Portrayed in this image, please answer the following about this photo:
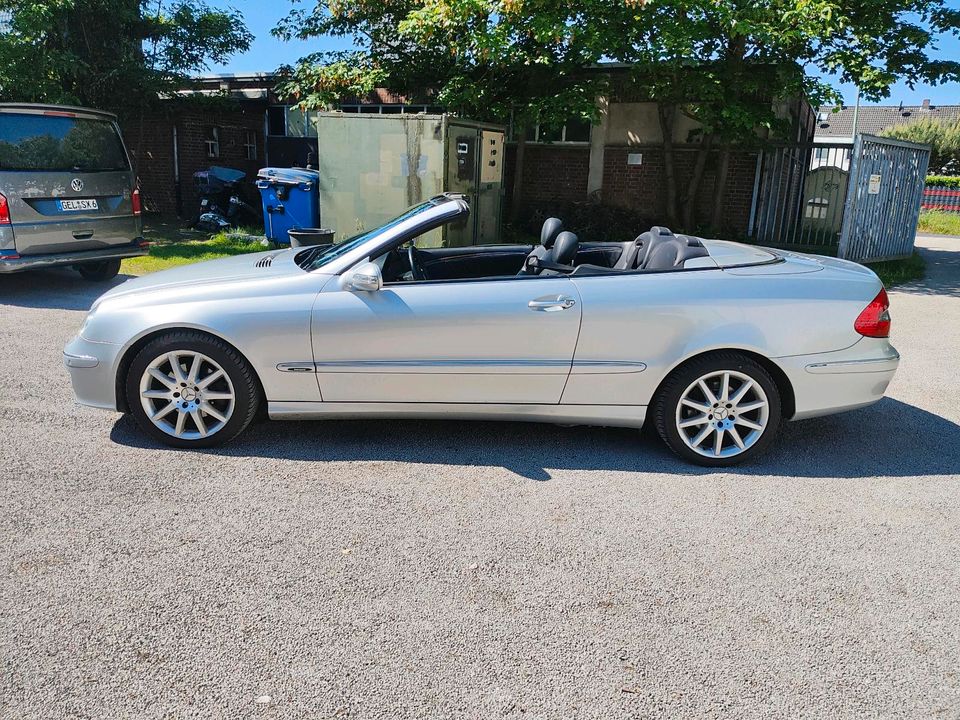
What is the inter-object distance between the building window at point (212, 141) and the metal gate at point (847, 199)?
12.3 m

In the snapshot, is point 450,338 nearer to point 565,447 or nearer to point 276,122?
point 565,447

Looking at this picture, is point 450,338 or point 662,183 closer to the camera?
point 450,338

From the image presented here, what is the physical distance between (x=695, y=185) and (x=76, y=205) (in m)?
11.3

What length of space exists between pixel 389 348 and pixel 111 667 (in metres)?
2.13

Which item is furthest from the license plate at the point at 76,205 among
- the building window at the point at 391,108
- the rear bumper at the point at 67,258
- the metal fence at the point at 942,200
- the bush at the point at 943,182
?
the bush at the point at 943,182

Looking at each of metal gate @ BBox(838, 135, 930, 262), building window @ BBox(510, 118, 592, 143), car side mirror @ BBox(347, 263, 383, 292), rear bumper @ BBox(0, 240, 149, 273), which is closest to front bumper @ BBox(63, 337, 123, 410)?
car side mirror @ BBox(347, 263, 383, 292)

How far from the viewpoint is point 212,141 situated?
63.2 feet

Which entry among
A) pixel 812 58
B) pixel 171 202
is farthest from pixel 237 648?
pixel 171 202

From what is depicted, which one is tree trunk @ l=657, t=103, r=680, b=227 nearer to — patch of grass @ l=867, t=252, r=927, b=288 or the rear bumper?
patch of grass @ l=867, t=252, r=927, b=288

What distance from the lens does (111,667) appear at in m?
2.61

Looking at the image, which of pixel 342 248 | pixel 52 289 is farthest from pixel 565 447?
pixel 52 289

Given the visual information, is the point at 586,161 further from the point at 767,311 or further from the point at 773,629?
the point at 773,629

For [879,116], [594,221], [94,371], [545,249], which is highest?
[879,116]

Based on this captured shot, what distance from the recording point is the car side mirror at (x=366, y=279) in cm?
428
